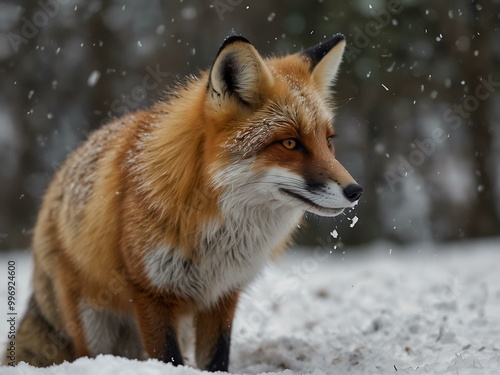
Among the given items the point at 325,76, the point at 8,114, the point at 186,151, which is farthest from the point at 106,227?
the point at 8,114

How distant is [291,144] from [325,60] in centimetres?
105

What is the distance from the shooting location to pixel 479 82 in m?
13.4

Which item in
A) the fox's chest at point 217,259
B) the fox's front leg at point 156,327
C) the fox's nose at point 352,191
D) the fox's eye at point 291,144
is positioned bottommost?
the fox's front leg at point 156,327

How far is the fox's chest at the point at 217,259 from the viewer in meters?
4.12

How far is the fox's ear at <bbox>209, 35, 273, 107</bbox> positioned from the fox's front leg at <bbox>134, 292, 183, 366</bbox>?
1470 millimetres

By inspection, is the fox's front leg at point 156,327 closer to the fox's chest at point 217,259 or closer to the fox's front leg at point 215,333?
the fox's chest at point 217,259

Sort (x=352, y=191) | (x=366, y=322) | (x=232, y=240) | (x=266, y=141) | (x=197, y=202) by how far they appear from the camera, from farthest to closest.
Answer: (x=366, y=322)
(x=232, y=240)
(x=197, y=202)
(x=266, y=141)
(x=352, y=191)

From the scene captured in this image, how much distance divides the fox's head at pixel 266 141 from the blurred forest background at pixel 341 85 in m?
9.97

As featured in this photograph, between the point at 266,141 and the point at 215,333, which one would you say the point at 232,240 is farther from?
the point at 215,333

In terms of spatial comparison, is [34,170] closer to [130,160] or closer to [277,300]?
[277,300]

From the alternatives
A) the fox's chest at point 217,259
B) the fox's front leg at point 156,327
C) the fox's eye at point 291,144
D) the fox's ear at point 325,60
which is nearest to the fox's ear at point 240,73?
the fox's eye at point 291,144

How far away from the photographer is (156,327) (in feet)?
13.7

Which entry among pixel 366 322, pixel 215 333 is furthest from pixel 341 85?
pixel 215 333

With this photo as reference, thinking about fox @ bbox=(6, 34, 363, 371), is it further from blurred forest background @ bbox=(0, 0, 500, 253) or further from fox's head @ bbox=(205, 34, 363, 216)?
blurred forest background @ bbox=(0, 0, 500, 253)
